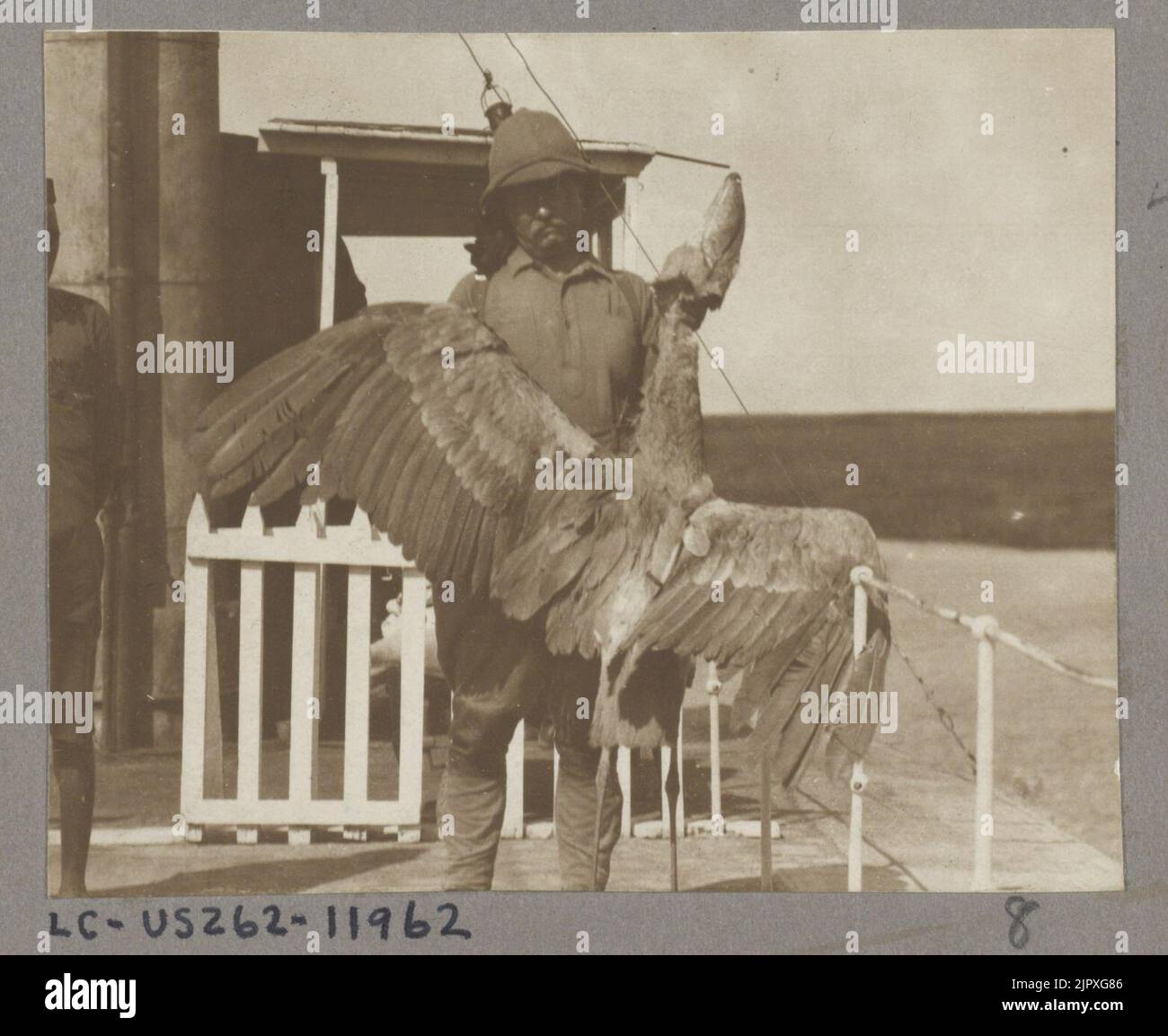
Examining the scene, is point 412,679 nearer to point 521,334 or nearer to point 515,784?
point 515,784

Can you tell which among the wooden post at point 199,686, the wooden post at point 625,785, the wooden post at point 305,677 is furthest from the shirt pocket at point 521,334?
the wooden post at point 625,785

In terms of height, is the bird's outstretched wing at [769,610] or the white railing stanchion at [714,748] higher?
the bird's outstretched wing at [769,610]

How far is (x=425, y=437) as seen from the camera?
3221 millimetres

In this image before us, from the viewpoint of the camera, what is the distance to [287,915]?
11.2 ft

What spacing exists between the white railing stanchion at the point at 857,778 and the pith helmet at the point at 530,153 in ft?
3.83

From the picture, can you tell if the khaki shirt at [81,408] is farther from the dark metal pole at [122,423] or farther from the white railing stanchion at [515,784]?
the white railing stanchion at [515,784]

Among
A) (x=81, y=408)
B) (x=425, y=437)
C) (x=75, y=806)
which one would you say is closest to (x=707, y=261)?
(x=425, y=437)

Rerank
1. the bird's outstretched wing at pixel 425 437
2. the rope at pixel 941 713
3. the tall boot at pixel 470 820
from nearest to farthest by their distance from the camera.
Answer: the bird's outstretched wing at pixel 425 437, the tall boot at pixel 470 820, the rope at pixel 941 713

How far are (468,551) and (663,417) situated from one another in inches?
22.2

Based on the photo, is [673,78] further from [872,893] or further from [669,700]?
[872,893]

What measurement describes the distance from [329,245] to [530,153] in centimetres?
53

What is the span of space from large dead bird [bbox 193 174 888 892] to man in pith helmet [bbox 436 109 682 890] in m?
0.05

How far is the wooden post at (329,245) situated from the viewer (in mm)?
3332

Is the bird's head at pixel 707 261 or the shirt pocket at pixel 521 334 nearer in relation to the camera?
the shirt pocket at pixel 521 334
